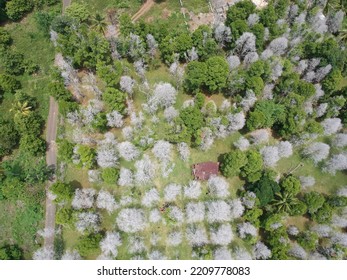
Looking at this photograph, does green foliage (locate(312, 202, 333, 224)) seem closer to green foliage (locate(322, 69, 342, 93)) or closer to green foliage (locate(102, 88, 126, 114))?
green foliage (locate(322, 69, 342, 93))

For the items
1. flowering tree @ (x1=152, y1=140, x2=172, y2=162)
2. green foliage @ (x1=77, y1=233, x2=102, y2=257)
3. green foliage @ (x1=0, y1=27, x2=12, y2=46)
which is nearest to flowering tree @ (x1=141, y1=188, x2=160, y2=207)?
flowering tree @ (x1=152, y1=140, x2=172, y2=162)

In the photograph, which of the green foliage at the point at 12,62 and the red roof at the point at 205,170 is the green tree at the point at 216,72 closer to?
the red roof at the point at 205,170

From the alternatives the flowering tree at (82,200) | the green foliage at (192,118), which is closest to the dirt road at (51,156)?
the flowering tree at (82,200)

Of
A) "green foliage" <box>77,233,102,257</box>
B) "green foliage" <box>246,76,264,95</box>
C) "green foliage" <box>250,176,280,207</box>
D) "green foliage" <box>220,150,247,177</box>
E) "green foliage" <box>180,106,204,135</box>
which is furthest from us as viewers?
"green foliage" <box>246,76,264,95</box>

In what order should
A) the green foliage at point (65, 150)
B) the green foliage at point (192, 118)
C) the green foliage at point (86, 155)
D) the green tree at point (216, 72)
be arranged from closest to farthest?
the green foliage at point (86, 155)
the green foliage at point (65, 150)
the green foliage at point (192, 118)
the green tree at point (216, 72)

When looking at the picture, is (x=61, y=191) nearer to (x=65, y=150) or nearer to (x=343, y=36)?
(x=65, y=150)
